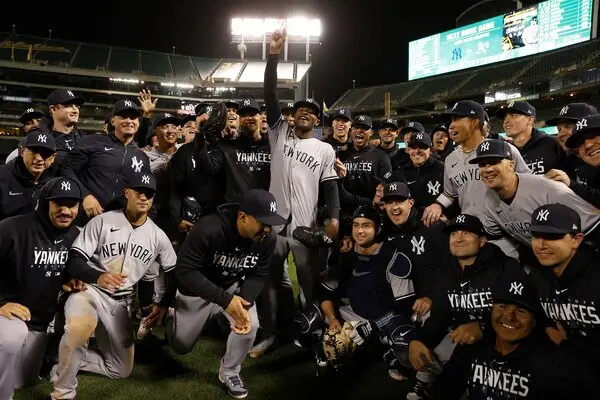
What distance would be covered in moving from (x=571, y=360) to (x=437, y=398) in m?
0.81

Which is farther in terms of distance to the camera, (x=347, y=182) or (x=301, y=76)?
(x=301, y=76)

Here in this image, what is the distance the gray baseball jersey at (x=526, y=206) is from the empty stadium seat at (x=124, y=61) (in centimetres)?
3511

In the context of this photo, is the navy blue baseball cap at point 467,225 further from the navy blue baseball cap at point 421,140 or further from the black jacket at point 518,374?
the navy blue baseball cap at point 421,140

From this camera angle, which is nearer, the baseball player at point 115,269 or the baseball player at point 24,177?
the baseball player at point 115,269

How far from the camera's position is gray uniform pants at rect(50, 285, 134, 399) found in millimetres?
3301

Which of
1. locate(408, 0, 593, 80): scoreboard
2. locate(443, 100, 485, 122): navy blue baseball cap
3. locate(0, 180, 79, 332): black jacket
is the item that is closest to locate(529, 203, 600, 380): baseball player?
locate(443, 100, 485, 122): navy blue baseball cap

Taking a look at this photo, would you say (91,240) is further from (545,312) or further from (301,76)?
(301,76)

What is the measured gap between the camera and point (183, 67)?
35.5 metres

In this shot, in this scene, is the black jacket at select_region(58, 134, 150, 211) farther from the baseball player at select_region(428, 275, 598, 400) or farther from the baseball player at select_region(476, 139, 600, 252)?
the baseball player at select_region(428, 275, 598, 400)

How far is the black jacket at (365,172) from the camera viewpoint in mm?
5496

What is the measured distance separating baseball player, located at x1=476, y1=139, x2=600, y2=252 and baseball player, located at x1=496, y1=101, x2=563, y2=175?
37.2 inches

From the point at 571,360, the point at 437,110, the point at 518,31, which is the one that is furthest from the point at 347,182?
the point at 437,110

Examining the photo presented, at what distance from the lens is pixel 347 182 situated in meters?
5.63

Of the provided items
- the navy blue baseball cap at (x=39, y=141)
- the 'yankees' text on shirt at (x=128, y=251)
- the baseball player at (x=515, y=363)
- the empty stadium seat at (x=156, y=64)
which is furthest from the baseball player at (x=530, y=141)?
the empty stadium seat at (x=156, y=64)
